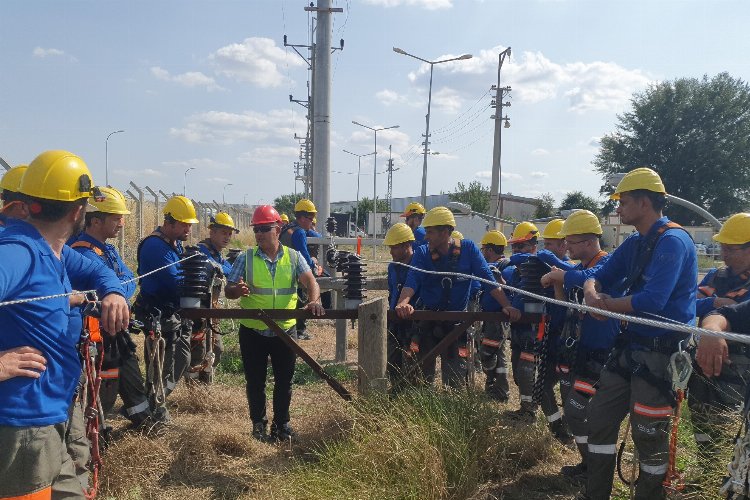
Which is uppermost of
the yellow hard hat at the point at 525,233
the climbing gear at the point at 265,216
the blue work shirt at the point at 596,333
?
the climbing gear at the point at 265,216

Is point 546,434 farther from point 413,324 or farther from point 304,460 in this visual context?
point 304,460

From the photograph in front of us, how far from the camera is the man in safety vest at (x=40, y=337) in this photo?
232 centimetres

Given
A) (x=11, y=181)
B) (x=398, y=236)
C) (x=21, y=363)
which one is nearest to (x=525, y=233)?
(x=398, y=236)

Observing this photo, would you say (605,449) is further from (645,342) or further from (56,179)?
(56,179)

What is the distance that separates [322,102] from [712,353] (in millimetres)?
7310

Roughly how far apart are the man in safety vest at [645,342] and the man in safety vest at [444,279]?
192cm

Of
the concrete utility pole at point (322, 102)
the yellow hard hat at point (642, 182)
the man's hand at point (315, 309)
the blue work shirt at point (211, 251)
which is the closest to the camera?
the yellow hard hat at point (642, 182)

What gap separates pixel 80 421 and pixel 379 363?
2.14 metres

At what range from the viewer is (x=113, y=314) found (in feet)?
9.57

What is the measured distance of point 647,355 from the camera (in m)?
3.56

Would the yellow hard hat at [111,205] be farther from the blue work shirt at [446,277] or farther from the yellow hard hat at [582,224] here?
the yellow hard hat at [582,224]

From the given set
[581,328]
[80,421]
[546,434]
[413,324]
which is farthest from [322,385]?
[80,421]

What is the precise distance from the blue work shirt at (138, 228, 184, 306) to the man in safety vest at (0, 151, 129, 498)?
2431 millimetres

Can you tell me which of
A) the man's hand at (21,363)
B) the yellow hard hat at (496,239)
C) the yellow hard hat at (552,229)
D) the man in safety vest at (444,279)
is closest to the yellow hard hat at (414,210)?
the yellow hard hat at (496,239)
